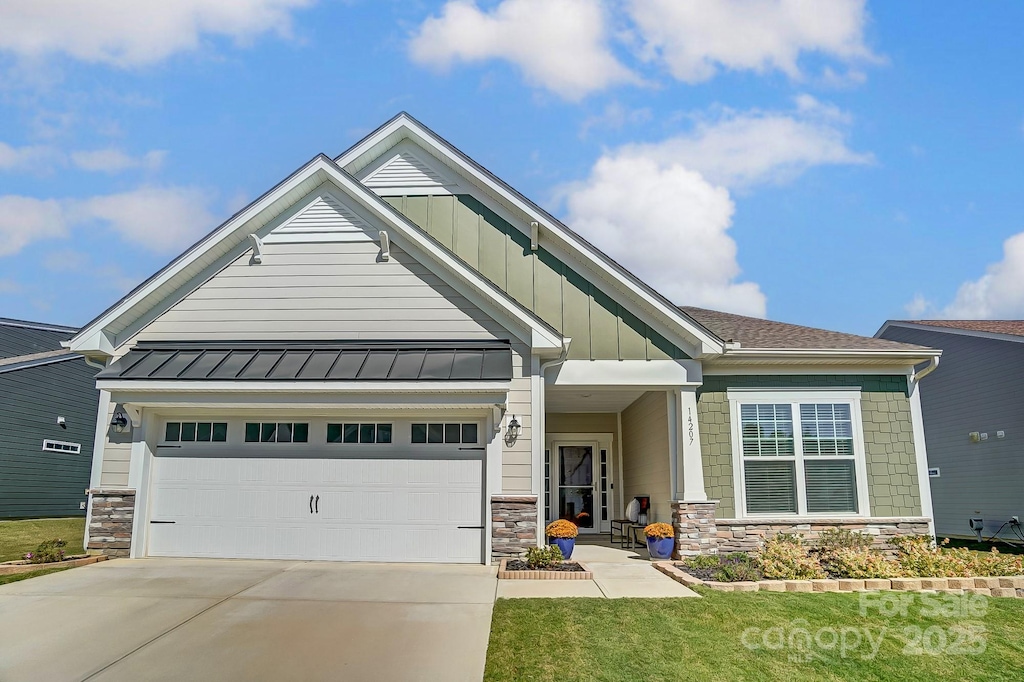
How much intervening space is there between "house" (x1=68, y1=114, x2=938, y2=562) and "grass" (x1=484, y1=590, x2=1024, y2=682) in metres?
3.16

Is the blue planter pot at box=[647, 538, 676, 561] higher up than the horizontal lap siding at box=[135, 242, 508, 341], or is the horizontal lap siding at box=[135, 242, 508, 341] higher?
the horizontal lap siding at box=[135, 242, 508, 341]

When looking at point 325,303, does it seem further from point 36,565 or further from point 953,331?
point 953,331

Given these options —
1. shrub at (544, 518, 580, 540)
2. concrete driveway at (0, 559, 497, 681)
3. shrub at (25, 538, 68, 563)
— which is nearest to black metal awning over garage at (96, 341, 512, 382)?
shrub at (25, 538, 68, 563)

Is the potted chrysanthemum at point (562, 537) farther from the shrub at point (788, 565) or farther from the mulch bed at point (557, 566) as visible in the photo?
the shrub at point (788, 565)

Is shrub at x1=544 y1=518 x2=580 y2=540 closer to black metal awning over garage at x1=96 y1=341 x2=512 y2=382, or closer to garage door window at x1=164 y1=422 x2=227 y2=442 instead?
black metal awning over garage at x1=96 y1=341 x2=512 y2=382

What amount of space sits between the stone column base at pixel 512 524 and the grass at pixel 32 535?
6.14m

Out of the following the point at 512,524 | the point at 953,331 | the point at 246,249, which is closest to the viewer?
the point at 512,524

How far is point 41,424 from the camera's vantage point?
18375mm

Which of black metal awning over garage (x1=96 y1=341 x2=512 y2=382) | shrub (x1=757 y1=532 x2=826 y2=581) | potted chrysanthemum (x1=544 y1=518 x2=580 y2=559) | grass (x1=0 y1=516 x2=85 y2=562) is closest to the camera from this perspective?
shrub (x1=757 y1=532 x2=826 y2=581)

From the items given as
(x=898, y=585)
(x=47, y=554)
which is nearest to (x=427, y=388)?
(x=47, y=554)

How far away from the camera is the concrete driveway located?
17.0ft

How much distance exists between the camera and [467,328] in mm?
10383

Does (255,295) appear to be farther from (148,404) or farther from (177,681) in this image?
(177,681)

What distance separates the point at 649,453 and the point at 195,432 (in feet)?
26.0
